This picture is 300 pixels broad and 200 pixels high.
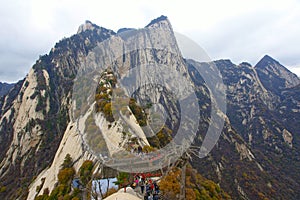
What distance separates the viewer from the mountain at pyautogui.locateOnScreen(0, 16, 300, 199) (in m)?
30.1

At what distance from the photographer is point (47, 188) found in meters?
28.5

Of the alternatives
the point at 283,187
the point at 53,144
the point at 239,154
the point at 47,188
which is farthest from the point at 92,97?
the point at 283,187

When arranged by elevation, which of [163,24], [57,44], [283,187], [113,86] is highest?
[163,24]

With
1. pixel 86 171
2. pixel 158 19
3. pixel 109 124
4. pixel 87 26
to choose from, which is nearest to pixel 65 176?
pixel 86 171

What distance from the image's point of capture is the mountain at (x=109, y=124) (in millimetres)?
30125

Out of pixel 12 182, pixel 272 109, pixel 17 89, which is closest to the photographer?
pixel 12 182

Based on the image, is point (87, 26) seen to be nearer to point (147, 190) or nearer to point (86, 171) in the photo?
point (86, 171)

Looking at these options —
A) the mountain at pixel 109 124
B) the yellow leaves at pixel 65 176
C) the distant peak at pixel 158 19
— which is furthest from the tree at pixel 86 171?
the distant peak at pixel 158 19

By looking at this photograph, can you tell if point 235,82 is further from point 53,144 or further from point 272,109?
point 53,144

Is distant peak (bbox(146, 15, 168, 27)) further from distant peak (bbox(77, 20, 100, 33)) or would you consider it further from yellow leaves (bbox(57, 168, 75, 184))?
yellow leaves (bbox(57, 168, 75, 184))

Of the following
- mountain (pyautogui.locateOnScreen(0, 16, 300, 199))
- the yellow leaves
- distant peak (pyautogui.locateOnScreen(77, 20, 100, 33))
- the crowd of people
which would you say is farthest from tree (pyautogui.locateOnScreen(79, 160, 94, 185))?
→ distant peak (pyautogui.locateOnScreen(77, 20, 100, 33))

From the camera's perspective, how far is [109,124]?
28.4m

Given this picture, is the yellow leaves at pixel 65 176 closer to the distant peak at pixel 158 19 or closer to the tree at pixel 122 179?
the tree at pixel 122 179

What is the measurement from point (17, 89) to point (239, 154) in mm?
73766
